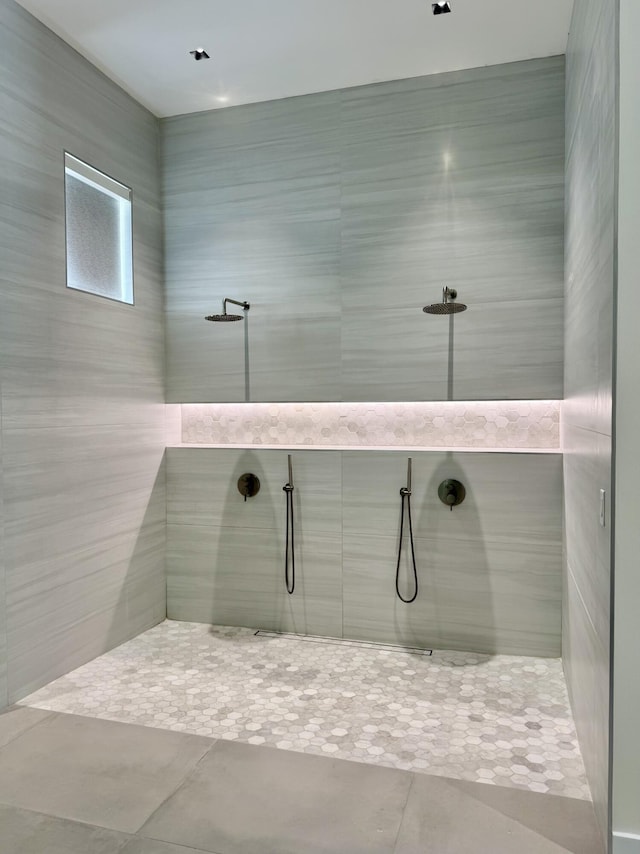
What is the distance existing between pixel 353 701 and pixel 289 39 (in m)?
3.03

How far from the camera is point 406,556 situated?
3275 millimetres

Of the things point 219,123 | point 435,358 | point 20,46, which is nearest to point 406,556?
point 435,358

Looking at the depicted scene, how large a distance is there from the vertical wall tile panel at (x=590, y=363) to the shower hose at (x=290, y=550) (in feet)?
4.64

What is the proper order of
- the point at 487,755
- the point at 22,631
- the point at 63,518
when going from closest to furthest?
1. the point at 487,755
2. the point at 22,631
3. the point at 63,518

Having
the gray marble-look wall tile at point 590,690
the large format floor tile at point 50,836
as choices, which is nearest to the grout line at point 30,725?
the large format floor tile at point 50,836

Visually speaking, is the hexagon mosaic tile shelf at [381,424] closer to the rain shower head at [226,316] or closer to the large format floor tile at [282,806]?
the rain shower head at [226,316]

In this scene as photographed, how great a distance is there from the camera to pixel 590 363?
2.10 meters

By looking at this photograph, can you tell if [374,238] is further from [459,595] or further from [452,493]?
[459,595]

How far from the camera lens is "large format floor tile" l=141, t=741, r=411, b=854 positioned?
5.84 ft

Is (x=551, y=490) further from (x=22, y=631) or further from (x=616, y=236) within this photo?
(x=22, y=631)

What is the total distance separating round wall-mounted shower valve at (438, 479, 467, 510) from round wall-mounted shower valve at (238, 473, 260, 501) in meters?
1.03

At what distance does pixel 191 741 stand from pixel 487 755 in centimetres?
108

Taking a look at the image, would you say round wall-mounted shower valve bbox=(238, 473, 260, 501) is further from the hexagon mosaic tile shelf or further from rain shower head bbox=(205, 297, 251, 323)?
rain shower head bbox=(205, 297, 251, 323)

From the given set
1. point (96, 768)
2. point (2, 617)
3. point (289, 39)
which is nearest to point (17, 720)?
point (2, 617)
